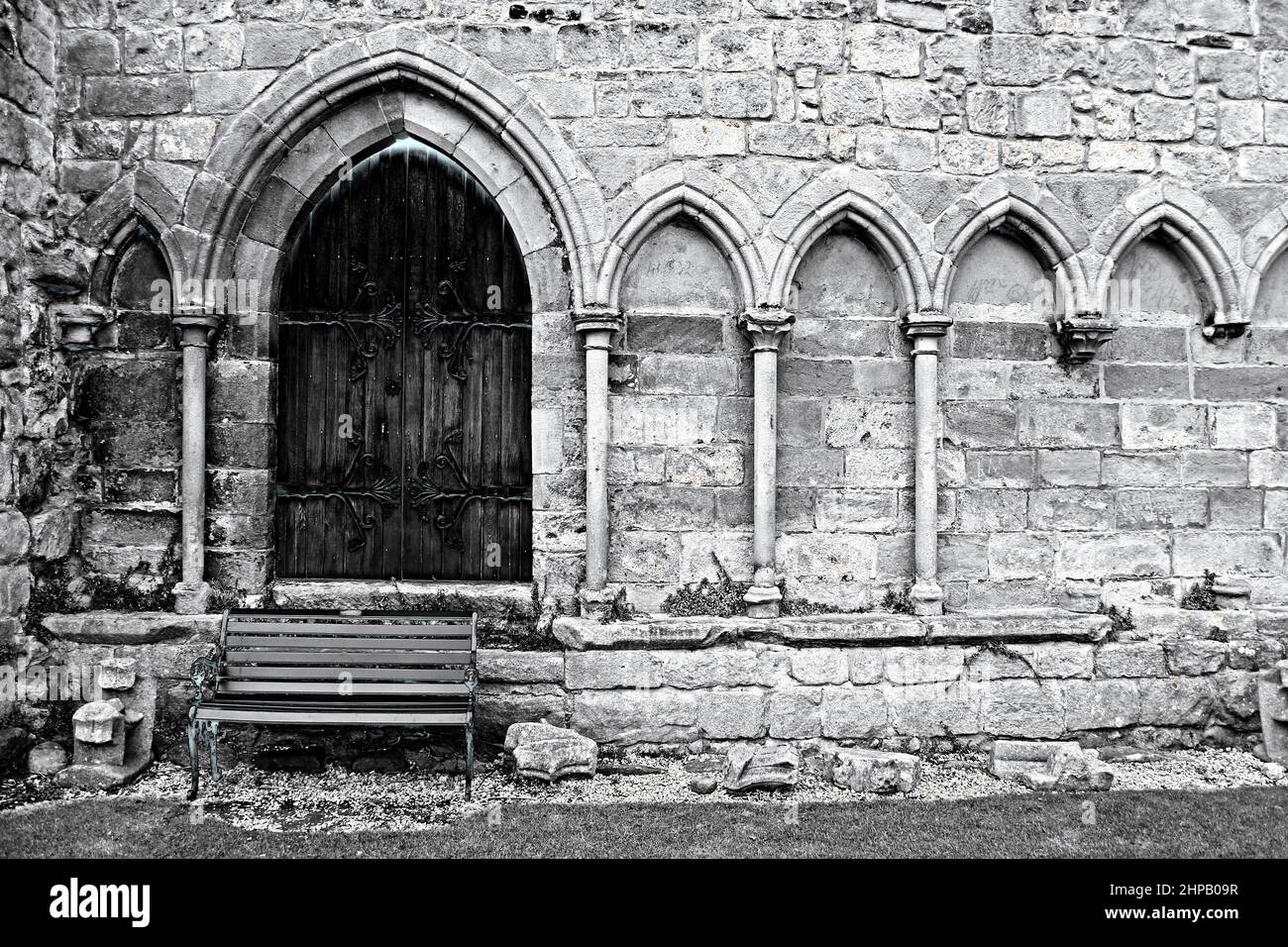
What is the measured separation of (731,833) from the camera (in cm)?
364

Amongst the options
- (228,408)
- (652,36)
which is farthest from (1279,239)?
Answer: (228,408)

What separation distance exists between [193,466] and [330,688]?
61.4 inches

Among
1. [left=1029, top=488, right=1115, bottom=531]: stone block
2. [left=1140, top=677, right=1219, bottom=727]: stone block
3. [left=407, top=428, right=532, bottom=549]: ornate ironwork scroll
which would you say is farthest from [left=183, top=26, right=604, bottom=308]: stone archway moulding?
[left=1140, top=677, right=1219, bottom=727]: stone block

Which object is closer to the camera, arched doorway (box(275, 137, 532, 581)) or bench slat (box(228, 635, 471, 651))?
bench slat (box(228, 635, 471, 651))

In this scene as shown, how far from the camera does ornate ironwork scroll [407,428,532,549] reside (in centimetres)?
487

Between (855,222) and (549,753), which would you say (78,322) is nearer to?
(549,753)

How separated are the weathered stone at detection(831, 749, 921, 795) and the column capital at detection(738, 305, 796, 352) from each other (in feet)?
7.60

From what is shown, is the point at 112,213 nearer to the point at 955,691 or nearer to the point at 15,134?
the point at 15,134

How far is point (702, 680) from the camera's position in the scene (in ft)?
14.8

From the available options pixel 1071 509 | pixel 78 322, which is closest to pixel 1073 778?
pixel 1071 509

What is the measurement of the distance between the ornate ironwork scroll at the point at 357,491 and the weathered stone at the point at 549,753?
62.4 inches

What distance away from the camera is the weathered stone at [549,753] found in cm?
413

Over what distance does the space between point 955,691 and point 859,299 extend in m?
2.40

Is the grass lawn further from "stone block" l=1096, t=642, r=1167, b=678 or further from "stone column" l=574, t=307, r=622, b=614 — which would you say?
"stone column" l=574, t=307, r=622, b=614
